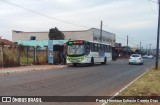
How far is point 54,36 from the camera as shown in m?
103

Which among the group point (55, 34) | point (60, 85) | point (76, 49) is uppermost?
point (55, 34)

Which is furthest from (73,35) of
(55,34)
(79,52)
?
(79,52)

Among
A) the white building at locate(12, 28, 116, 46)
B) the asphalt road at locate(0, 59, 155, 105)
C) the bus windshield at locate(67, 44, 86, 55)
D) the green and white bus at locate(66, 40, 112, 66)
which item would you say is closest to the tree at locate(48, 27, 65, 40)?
the white building at locate(12, 28, 116, 46)

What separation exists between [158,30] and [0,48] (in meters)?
16.4

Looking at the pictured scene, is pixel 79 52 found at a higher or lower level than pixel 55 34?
lower

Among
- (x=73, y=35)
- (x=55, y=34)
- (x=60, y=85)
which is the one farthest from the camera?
(x=73, y=35)

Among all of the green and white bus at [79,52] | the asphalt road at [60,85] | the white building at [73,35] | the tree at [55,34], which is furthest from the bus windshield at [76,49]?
the white building at [73,35]

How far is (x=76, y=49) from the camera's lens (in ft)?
140

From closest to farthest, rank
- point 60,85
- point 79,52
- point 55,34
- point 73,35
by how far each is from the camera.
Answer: point 60,85 < point 79,52 < point 55,34 < point 73,35

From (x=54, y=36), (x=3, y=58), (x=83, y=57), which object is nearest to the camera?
(x=3, y=58)

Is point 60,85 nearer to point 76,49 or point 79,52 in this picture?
point 79,52

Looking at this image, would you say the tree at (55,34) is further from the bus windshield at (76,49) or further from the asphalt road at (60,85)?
the asphalt road at (60,85)

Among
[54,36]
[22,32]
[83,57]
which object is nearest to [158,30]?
[83,57]

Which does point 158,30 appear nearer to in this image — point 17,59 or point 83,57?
point 83,57
